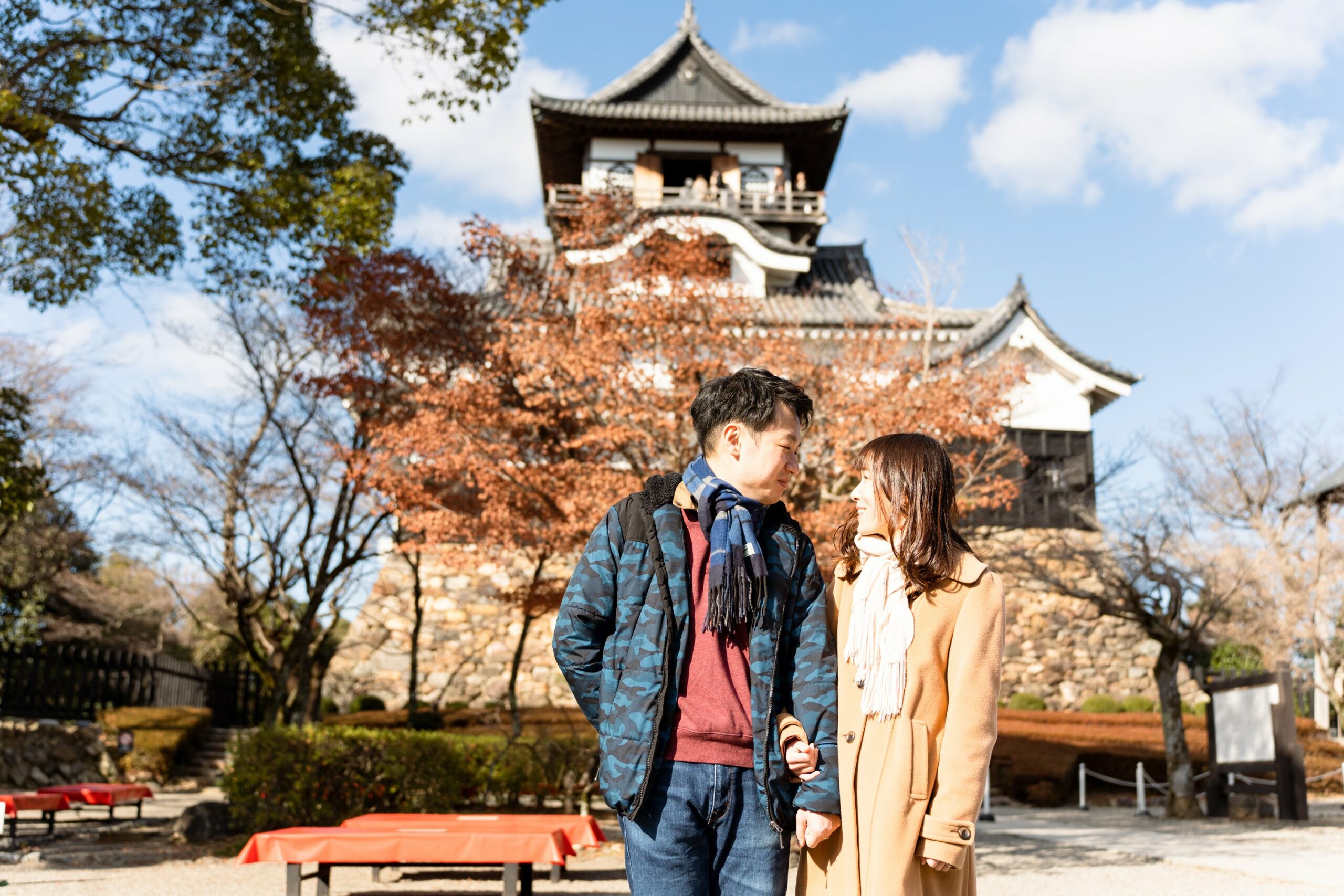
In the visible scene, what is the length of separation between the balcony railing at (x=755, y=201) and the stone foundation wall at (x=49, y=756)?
43.1ft

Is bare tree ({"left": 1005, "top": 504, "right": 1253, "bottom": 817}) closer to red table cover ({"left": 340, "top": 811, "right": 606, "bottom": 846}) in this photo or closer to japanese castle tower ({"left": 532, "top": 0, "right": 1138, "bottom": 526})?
japanese castle tower ({"left": 532, "top": 0, "right": 1138, "bottom": 526})

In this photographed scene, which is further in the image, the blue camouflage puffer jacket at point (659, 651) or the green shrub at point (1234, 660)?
the green shrub at point (1234, 660)

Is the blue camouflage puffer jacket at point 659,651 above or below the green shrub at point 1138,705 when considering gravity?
above

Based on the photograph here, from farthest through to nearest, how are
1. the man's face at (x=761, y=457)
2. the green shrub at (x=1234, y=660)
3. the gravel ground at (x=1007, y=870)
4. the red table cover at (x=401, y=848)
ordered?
the green shrub at (x=1234, y=660)
the gravel ground at (x=1007, y=870)
the red table cover at (x=401, y=848)
the man's face at (x=761, y=457)

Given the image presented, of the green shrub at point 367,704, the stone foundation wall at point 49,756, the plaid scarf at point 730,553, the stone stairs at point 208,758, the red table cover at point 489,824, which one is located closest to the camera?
the plaid scarf at point 730,553

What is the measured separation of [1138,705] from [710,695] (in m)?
20.2

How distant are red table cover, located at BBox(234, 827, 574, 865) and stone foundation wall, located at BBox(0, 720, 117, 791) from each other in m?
9.15

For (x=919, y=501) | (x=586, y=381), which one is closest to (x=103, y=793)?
(x=586, y=381)

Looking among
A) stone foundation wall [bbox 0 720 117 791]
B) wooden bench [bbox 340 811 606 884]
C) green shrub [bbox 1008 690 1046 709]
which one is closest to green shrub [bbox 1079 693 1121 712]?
green shrub [bbox 1008 690 1046 709]

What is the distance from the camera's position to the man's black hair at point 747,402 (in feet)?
8.35

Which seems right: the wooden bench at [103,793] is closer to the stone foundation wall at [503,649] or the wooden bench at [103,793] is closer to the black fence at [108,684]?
the black fence at [108,684]

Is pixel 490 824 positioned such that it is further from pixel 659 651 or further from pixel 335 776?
pixel 659 651

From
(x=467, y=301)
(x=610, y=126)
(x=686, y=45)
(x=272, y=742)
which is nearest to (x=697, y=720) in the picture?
(x=272, y=742)

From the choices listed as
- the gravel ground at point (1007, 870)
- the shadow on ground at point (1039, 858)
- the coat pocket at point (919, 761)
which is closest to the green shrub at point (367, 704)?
the gravel ground at point (1007, 870)
